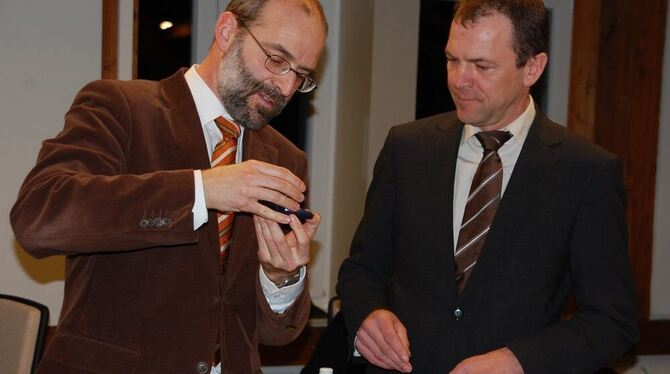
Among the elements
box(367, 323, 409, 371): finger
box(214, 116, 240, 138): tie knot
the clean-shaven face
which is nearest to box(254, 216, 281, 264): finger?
box(214, 116, 240, 138): tie knot

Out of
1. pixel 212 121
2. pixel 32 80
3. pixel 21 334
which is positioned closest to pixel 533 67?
pixel 212 121

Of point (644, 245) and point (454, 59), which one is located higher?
point (454, 59)

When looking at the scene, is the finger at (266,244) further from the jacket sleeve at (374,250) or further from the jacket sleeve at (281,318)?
the jacket sleeve at (374,250)

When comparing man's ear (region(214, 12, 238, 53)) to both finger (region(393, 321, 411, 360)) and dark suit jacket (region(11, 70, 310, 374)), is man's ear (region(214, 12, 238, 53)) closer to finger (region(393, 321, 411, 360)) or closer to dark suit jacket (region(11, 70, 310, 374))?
dark suit jacket (region(11, 70, 310, 374))

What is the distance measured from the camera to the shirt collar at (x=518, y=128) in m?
2.28

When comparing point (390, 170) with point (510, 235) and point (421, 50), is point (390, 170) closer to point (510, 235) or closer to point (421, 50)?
point (510, 235)

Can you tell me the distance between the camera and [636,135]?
4.41m

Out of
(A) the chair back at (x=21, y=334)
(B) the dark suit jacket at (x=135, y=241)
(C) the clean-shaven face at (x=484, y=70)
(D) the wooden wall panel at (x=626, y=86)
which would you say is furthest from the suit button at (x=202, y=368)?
(D) the wooden wall panel at (x=626, y=86)

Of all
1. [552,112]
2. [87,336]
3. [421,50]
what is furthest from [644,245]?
[87,336]

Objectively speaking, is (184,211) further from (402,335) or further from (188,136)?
(402,335)

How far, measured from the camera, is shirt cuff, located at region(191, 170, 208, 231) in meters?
1.64

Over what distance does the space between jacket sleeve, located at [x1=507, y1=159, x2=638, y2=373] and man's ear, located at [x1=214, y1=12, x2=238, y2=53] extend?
0.97 metres

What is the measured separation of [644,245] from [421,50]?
1562mm

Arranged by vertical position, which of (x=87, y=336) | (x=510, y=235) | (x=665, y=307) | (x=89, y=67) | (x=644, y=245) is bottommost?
(x=665, y=307)
